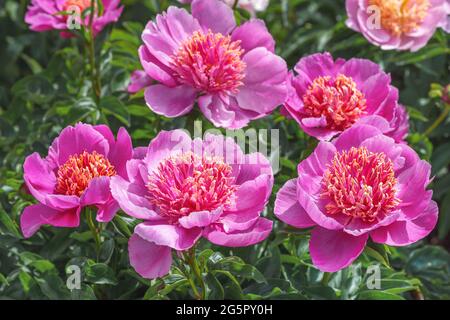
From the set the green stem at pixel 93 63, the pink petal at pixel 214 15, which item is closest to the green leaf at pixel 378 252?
the pink petal at pixel 214 15

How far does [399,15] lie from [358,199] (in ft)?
2.36

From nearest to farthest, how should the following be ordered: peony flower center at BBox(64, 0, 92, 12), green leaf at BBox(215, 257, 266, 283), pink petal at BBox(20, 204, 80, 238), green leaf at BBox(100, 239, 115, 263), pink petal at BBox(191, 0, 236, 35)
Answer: pink petal at BBox(20, 204, 80, 238) < green leaf at BBox(215, 257, 266, 283) < green leaf at BBox(100, 239, 115, 263) < pink petal at BBox(191, 0, 236, 35) < peony flower center at BBox(64, 0, 92, 12)

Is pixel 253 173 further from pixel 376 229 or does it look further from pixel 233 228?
pixel 376 229

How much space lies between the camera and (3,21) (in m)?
2.89

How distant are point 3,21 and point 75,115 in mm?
1102

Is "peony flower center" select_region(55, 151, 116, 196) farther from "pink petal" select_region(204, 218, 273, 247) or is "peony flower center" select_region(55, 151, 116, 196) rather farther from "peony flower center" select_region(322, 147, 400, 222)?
"peony flower center" select_region(322, 147, 400, 222)

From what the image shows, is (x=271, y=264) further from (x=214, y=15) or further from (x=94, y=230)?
(x=214, y=15)

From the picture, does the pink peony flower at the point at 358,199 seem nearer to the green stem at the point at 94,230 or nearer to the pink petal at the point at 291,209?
the pink petal at the point at 291,209

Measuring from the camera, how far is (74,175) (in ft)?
5.00

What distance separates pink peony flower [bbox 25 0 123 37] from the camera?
201 centimetres

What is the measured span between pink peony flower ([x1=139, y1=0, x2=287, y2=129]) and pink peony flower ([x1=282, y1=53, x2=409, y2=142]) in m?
0.06

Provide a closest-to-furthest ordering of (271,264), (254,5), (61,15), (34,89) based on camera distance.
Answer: (271,264), (61,15), (34,89), (254,5)

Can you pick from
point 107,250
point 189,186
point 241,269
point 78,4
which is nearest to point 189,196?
point 189,186

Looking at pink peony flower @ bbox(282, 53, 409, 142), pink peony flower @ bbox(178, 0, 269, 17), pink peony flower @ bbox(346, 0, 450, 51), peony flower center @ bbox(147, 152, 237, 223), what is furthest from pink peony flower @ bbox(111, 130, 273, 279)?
pink peony flower @ bbox(178, 0, 269, 17)
